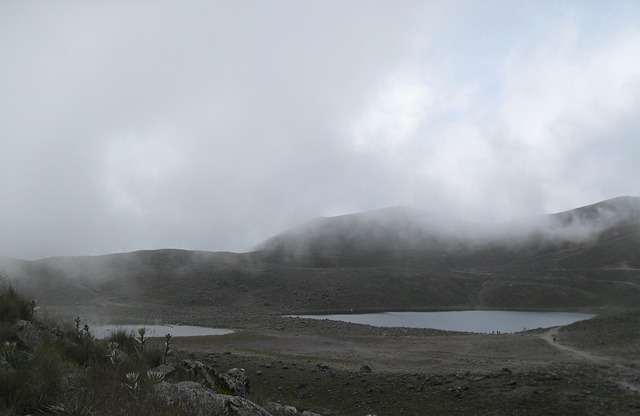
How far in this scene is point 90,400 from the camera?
4.91 m

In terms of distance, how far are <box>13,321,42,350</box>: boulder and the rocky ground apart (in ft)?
13.7

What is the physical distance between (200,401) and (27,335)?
363 cm

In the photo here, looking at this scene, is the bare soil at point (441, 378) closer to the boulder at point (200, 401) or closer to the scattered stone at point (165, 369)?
the scattered stone at point (165, 369)

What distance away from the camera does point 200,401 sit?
20.5 ft

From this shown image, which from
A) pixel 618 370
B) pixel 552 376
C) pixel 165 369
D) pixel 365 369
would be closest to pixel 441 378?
pixel 365 369

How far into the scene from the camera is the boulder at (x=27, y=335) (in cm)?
743

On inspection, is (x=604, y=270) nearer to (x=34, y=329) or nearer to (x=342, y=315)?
(x=342, y=315)

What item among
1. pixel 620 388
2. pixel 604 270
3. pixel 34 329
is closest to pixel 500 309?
pixel 604 270

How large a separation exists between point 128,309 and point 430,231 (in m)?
129

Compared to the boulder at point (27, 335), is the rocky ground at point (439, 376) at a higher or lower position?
lower

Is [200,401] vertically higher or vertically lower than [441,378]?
higher

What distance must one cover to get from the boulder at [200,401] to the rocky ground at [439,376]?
242cm

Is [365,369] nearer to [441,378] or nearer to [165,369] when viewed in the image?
[441,378]

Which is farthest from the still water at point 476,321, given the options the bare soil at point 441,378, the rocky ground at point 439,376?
the bare soil at point 441,378
